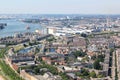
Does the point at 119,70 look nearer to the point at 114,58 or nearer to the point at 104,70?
the point at 104,70

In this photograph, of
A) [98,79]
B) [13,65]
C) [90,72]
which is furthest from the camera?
[13,65]

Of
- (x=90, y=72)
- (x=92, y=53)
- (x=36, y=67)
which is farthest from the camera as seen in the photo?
(x=92, y=53)

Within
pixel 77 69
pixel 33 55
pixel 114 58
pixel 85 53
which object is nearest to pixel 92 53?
pixel 85 53

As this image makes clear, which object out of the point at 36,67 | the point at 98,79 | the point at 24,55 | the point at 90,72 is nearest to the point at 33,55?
the point at 24,55

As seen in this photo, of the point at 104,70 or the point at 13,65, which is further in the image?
the point at 13,65

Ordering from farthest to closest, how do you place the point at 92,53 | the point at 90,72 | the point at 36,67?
the point at 92,53
the point at 36,67
the point at 90,72

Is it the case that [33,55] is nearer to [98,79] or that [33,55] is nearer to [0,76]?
[0,76]

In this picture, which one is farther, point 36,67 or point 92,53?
point 92,53

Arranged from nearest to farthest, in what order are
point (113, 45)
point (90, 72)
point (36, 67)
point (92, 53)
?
point (90, 72) → point (36, 67) → point (92, 53) → point (113, 45)
